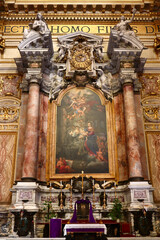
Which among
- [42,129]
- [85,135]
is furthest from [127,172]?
[42,129]

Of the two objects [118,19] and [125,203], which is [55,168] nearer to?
[125,203]

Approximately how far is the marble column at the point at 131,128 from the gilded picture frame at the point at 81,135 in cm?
83

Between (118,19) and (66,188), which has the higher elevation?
(118,19)

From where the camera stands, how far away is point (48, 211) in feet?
28.1

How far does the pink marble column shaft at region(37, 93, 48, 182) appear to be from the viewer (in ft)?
32.1

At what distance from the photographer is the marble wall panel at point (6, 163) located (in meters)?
9.76

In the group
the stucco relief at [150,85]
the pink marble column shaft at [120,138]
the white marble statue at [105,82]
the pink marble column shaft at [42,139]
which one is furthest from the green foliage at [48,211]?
the stucco relief at [150,85]

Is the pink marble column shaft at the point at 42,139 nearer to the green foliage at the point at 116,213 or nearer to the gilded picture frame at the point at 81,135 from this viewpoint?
the gilded picture frame at the point at 81,135

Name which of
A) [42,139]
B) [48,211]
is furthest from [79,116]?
A: [48,211]

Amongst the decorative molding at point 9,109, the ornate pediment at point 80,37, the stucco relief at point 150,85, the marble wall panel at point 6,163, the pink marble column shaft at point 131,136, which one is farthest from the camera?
the ornate pediment at point 80,37

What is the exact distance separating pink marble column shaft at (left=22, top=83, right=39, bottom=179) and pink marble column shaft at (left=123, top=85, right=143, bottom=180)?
10.5ft

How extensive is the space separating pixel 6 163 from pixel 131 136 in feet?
15.1

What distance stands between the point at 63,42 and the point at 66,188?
6.12m

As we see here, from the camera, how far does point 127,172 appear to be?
967cm
